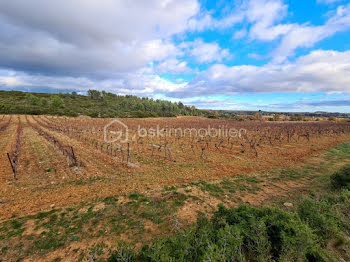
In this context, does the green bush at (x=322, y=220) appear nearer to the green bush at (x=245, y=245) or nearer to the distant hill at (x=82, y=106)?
the green bush at (x=245, y=245)

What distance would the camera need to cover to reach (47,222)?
4.64 metres

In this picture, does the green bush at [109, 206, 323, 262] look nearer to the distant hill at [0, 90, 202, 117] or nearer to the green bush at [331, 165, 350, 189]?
the green bush at [331, 165, 350, 189]

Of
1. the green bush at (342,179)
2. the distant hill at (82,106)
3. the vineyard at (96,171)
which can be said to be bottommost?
the vineyard at (96,171)

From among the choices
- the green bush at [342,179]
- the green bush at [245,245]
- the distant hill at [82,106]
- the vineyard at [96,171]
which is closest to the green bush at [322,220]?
the green bush at [245,245]

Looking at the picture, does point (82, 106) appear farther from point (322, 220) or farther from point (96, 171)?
point (322, 220)

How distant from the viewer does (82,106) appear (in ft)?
250

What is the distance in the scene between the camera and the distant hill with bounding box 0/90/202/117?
168 feet

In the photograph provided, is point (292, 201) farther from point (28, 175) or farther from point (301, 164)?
point (28, 175)

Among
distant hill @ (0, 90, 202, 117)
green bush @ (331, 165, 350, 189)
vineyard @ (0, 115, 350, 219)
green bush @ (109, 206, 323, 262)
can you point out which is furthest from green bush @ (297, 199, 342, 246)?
distant hill @ (0, 90, 202, 117)

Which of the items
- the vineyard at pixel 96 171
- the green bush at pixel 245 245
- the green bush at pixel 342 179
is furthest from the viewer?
the green bush at pixel 342 179

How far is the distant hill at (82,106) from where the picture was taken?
5119cm

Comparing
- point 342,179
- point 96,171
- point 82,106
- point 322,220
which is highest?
point 82,106

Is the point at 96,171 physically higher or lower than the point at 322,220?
lower

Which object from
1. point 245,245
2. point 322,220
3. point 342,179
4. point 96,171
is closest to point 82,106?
point 96,171
